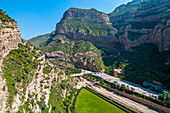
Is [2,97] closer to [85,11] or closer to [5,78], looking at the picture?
[5,78]

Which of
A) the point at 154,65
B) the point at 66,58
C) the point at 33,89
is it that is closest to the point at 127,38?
the point at 154,65

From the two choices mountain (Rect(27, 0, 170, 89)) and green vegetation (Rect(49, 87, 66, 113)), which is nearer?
green vegetation (Rect(49, 87, 66, 113))

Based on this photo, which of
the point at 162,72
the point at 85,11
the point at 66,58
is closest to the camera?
the point at 162,72

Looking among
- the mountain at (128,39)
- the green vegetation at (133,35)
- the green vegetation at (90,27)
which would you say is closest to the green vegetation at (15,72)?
the mountain at (128,39)

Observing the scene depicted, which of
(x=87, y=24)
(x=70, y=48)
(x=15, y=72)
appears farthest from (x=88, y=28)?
(x=15, y=72)

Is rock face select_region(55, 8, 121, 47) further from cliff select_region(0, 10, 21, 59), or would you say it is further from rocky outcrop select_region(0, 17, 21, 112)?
cliff select_region(0, 10, 21, 59)

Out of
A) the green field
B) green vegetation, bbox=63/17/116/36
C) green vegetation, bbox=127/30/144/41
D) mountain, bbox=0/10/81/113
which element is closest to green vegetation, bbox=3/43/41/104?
mountain, bbox=0/10/81/113

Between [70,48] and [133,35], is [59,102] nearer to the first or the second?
[70,48]

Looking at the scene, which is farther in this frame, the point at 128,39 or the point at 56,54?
the point at 56,54
